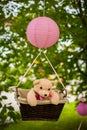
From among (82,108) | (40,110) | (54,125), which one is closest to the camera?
(40,110)

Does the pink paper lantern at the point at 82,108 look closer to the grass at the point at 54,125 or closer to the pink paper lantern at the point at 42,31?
the pink paper lantern at the point at 42,31

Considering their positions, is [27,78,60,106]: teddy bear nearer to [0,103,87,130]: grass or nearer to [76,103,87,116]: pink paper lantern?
[76,103,87,116]: pink paper lantern

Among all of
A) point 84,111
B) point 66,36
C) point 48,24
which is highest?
point 48,24

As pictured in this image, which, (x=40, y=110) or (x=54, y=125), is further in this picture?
(x=54, y=125)

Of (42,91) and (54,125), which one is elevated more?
(42,91)

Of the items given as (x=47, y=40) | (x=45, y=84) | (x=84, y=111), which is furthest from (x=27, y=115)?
(x=84, y=111)

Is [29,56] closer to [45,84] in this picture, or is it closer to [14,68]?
[14,68]

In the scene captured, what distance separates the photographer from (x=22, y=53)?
244 inches

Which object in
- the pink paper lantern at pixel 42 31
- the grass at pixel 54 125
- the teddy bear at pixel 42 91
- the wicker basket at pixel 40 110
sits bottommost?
the grass at pixel 54 125

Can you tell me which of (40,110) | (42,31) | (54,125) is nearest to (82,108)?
(40,110)

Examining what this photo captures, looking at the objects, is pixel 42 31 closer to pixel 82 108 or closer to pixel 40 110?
pixel 40 110

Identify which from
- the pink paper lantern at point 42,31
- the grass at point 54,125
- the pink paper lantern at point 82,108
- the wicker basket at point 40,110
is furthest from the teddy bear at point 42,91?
the grass at point 54,125

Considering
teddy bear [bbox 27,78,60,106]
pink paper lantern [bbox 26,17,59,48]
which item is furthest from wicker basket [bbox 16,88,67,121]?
pink paper lantern [bbox 26,17,59,48]

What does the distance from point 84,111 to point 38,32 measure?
2.39 metres
